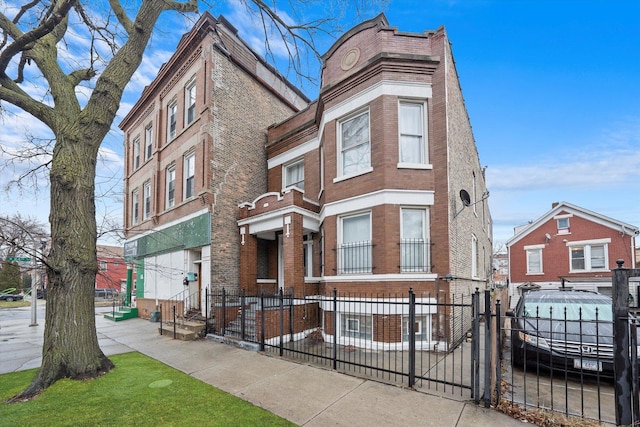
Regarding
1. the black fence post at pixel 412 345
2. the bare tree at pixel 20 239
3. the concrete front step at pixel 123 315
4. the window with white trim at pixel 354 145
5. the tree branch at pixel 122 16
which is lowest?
the concrete front step at pixel 123 315

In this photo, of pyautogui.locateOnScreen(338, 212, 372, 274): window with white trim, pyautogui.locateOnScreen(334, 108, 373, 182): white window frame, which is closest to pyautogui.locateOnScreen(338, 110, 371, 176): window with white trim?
pyautogui.locateOnScreen(334, 108, 373, 182): white window frame

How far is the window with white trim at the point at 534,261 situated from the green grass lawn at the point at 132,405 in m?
28.3

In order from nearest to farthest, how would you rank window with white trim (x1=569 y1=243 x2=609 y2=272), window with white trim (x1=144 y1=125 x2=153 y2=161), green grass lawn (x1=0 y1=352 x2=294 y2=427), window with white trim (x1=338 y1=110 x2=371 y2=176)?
green grass lawn (x1=0 y1=352 x2=294 y2=427) → window with white trim (x1=338 y1=110 x2=371 y2=176) → window with white trim (x1=144 y1=125 x2=153 y2=161) → window with white trim (x1=569 y1=243 x2=609 y2=272)

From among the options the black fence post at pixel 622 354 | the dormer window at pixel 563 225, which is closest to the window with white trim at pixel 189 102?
the black fence post at pixel 622 354

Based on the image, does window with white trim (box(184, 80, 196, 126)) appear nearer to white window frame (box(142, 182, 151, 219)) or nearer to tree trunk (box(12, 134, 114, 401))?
white window frame (box(142, 182, 151, 219))

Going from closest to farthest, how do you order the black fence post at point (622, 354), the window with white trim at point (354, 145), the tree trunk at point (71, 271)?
the black fence post at point (622, 354) → the tree trunk at point (71, 271) → the window with white trim at point (354, 145)

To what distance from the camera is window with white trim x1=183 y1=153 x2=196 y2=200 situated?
13597 millimetres

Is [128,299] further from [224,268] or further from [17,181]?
[17,181]

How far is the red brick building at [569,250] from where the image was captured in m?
22.7

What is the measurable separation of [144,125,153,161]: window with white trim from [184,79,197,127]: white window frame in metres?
4.73

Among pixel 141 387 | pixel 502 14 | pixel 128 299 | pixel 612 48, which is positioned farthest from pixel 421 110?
pixel 128 299

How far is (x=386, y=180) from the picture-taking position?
9.30 metres

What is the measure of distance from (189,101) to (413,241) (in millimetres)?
11586

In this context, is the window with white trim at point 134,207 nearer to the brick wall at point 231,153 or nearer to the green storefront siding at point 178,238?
the green storefront siding at point 178,238
